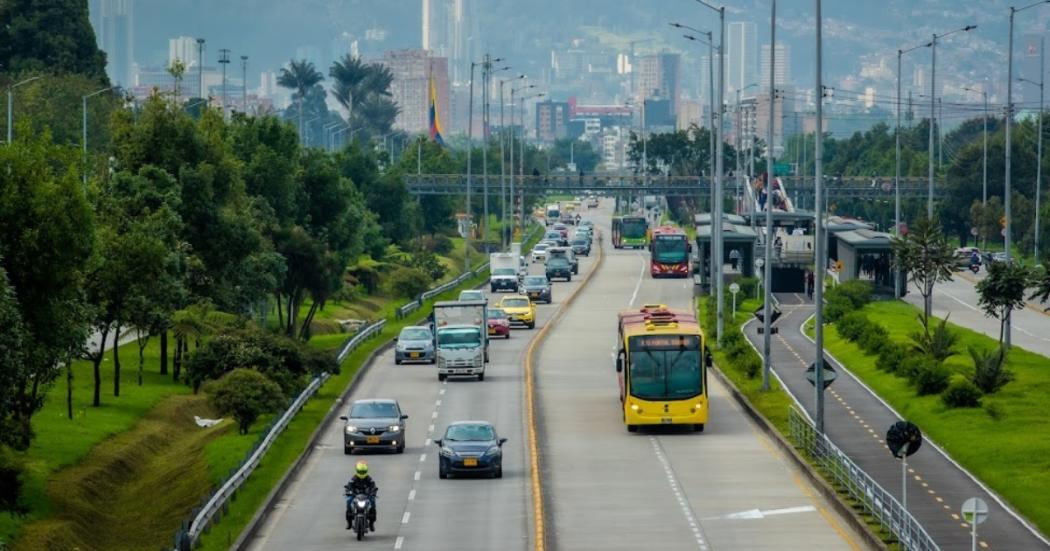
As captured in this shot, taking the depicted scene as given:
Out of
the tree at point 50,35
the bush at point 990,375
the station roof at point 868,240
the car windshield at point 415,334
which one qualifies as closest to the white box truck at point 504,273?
the station roof at point 868,240

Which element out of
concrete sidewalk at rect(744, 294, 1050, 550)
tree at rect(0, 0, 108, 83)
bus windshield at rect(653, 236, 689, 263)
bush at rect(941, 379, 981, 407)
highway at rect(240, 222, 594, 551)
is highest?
tree at rect(0, 0, 108, 83)

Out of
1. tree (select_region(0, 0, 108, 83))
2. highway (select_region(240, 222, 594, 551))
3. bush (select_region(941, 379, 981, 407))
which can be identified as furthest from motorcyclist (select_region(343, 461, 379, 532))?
tree (select_region(0, 0, 108, 83))

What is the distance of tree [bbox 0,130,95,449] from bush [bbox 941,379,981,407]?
25.1 m

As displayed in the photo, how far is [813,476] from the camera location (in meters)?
51.3

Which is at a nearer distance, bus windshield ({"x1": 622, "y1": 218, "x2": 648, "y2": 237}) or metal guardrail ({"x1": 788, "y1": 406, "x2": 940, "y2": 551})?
metal guardrail ({"x1": 788, "y1": 406, "x2": 940, "y2": 551})

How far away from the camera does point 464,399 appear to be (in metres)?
71.7

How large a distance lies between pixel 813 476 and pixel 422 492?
884 cm

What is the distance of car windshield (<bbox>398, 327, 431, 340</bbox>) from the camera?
85938mm

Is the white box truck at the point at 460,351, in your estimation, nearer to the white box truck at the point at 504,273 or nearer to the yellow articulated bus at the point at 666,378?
the yellow articulated bus at the point at 666,378

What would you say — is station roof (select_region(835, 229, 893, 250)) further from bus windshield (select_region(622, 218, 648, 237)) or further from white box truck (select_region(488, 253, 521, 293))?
bus windshield (select_region(622, 218, 648, 237))

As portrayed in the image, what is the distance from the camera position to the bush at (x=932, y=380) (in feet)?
223

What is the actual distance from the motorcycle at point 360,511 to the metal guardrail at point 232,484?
9.57ft

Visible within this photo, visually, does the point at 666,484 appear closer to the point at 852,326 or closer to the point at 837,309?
the point at 852,326

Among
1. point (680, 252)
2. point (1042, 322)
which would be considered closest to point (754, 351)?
point (1042, 322)
